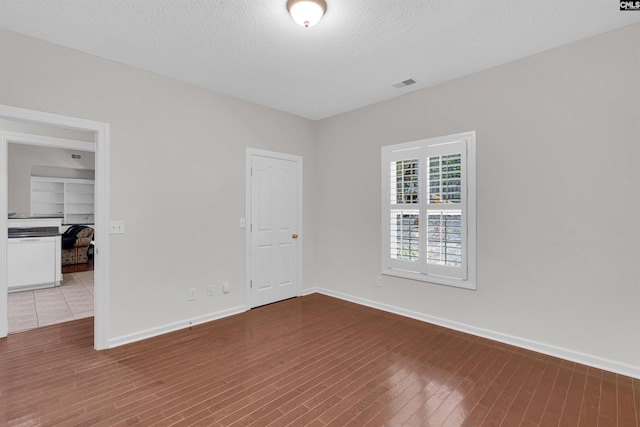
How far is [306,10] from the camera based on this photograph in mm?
2078

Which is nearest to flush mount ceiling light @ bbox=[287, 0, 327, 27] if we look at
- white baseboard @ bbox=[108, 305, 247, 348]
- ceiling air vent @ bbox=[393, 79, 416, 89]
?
ceiling air vent @ bbox=[393, 79, 416, 89]

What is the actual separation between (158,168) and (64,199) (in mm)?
7120

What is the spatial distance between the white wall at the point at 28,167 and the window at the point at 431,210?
8.39 metres

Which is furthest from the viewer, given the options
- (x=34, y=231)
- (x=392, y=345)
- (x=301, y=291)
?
(x=34, y=231)

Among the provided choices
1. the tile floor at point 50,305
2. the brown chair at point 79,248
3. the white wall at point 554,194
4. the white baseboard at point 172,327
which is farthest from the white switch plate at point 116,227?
the brown chair at point 79,248

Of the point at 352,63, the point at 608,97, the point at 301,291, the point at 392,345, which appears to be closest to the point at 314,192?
the point at 301,291

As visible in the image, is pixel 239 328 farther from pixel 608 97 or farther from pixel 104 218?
pixel 608 97

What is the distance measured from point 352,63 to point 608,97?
216 cm

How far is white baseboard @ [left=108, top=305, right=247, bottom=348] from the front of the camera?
2.95 m

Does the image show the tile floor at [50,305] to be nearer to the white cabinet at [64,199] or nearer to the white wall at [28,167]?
the white wall at [28,167]

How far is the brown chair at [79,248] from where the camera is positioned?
6745 mm

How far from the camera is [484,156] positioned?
316 centimetres

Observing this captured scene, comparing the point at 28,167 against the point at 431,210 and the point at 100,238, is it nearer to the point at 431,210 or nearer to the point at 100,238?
the point at 100,238

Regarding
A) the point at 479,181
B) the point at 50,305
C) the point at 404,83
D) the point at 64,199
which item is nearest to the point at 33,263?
the point at 50,305
